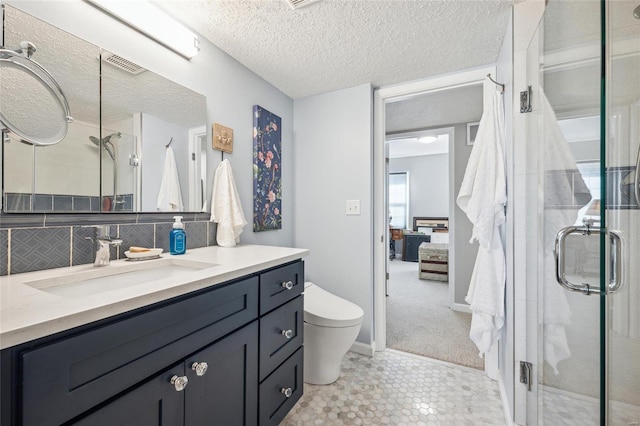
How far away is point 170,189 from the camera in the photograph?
1.39 m

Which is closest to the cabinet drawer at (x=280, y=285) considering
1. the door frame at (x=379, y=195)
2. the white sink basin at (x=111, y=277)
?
the white sink basin at (x=111, y=277)

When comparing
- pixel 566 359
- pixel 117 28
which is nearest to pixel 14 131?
pixel 117 28

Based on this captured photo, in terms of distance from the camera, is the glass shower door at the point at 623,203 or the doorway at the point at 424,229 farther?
the doorway at the point at 424,229

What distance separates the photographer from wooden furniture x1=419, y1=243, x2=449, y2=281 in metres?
4.13

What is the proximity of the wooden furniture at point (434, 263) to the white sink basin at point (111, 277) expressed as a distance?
387 cm

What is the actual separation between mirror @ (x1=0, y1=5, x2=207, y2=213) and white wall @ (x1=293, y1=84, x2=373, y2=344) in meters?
1.03

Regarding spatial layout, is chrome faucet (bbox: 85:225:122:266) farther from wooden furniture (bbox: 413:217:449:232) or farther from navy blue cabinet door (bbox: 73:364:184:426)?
wooden furniture (bbox: 413:217:449:232)

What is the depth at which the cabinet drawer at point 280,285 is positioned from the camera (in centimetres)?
114

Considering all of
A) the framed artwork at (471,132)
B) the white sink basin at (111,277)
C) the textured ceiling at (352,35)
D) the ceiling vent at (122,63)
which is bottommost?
the white sink basin at (111,277)

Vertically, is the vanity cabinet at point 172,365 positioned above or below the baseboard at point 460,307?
above

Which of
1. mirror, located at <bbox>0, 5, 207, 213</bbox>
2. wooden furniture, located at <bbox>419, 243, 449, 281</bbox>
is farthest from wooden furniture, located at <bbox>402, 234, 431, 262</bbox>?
mirror, located at <bbox>0, 5, 207, 213</bbox>

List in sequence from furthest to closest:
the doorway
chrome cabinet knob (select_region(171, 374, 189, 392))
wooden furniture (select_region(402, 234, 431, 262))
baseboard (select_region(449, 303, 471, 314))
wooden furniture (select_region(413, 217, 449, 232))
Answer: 1. wooden furniture (select_region(413, 217, 449, 232))
2. wooden furniture (select_region(402, 234, 431, 262))
3. baseboard (select_region(449, 303, 471, 314))
4. the doorway
5. chrome cabinet knob (select_region(171, 374, 189, 392))

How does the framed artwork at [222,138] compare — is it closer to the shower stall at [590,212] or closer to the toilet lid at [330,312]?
the toilet lid at [330,312]

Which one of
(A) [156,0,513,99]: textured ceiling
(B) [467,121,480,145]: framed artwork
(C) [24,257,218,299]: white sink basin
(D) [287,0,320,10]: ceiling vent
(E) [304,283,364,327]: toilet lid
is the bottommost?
(E) [304,283,364,327]: toilet lid
